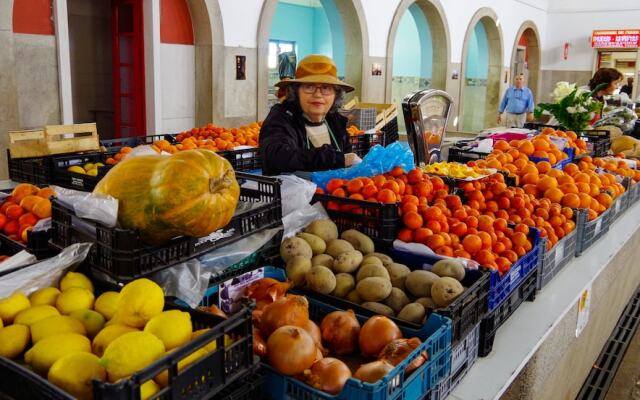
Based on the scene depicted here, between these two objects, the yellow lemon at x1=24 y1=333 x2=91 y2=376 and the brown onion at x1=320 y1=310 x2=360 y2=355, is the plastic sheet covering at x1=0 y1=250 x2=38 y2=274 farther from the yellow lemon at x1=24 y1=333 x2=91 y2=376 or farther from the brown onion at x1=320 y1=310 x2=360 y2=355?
the brown onion at x1=320 y1=310 x2=360 y2=355

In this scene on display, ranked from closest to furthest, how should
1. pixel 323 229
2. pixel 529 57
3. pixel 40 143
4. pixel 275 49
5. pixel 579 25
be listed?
pixel 323 229, pixel 40 143, pixel 275 49, pixel 579 25, pixel 529 57

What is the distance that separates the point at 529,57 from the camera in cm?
1812

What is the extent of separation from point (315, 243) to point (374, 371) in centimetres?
75

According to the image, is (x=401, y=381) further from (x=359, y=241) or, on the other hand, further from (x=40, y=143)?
(x=40, y=143)

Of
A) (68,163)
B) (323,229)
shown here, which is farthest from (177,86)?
(323,229)

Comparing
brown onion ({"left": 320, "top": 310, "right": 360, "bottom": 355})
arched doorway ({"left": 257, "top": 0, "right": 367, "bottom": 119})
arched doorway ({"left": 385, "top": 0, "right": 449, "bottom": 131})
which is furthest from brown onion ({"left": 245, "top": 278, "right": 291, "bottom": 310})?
arched doorway ({"left": 385, "top": 0, "right": 449, "bottom": 131})

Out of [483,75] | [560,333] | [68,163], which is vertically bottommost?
[560,333]

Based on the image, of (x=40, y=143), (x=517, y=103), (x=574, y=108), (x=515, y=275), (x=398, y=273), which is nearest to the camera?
(x=398, y=273)

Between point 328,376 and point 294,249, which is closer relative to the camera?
point 328,376

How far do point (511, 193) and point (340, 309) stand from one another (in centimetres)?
138

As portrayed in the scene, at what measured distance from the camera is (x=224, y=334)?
3.76 ft

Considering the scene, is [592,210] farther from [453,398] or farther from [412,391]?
[412,391]

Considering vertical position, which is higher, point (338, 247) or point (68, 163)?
point (68, 163)

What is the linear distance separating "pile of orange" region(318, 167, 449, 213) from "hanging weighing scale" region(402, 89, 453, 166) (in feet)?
5.91
